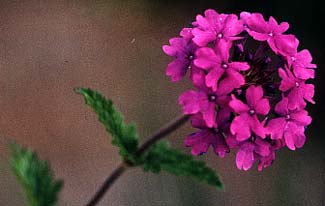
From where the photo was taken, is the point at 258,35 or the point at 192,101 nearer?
the point at 192,101

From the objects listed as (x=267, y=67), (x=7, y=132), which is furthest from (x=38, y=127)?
(x=267, y=67)

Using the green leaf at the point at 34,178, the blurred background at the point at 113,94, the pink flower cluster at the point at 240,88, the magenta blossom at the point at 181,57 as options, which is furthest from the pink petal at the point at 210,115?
the blurred background at the point at 113,94

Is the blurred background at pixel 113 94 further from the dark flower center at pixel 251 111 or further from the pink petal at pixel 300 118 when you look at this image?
the dark flower center at pixel 251 111

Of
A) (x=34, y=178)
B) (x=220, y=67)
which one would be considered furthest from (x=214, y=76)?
(x=34, y=178)

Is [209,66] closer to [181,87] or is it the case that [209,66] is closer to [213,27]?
[213,27]

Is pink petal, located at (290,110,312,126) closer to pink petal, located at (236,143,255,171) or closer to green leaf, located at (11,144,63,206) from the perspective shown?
pink petal, located at (236,143,255,171)

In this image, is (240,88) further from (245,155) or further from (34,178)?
(34,178)
